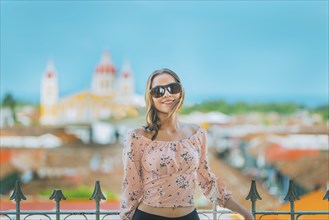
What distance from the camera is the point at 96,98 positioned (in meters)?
8.41

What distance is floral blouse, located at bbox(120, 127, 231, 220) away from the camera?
115cm

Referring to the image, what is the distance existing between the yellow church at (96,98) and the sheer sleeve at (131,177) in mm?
6839

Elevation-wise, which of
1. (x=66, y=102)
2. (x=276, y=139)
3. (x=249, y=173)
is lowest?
(x=249, y=173)

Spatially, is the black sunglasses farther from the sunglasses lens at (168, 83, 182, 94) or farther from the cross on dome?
the cross on dome

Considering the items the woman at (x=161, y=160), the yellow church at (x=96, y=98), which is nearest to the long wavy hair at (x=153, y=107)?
the woman at (x=161, y=160)

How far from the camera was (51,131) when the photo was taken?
8.95 meters

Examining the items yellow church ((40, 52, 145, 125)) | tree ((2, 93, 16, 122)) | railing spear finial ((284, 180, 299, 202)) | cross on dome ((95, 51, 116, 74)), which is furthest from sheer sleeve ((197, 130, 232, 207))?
cross on dome ((95, 51, 116, 74))

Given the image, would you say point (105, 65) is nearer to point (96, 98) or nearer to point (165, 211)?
point (96, 98)

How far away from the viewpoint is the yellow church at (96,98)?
8.15 metres

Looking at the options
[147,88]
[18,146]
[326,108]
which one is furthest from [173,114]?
[18,146]

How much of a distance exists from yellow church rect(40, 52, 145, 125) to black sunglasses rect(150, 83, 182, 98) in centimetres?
686

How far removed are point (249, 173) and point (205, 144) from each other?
7811 millimetres

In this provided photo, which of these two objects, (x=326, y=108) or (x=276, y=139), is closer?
(x=326, y=108)

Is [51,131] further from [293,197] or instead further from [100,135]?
[293,197]
